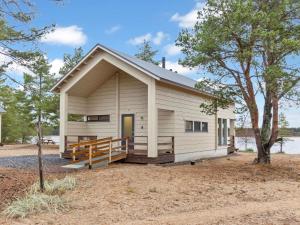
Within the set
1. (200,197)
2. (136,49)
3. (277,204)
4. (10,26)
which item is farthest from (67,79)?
(136,49)

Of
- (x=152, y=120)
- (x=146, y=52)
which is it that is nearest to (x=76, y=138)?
(x=152, y=120)

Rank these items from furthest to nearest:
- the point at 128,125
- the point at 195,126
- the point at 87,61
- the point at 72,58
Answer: the point at 72,58, the point at 195,126, the point at 128,125, the point at 87,61

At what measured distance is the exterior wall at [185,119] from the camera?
1593 cm

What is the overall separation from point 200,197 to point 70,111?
10.9m

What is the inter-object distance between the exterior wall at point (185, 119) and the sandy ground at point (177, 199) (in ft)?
13.0

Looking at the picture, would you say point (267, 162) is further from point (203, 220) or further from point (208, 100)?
point (203, 220)

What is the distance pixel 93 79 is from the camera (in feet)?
57.6

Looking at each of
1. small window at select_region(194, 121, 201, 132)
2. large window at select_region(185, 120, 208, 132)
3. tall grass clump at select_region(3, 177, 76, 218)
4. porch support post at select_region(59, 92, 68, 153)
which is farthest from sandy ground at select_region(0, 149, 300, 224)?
small window at select_region(194, 121, 201, 132)

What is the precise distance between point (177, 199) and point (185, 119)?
30.8 ft

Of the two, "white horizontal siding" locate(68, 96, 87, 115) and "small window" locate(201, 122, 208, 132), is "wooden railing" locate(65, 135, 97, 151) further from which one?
"small window" locate(201, 122, 208, 132)

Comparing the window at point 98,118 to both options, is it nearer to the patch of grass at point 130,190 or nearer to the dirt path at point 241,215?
the patch of grass at point 130,190

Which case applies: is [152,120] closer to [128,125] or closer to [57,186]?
[128,125]

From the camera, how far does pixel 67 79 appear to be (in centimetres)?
1736

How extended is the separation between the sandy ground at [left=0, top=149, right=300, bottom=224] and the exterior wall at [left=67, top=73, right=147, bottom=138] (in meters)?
4.75
